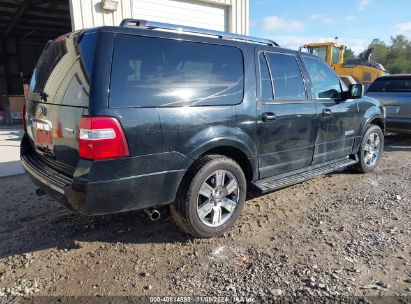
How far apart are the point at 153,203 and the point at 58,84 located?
1.35 meters

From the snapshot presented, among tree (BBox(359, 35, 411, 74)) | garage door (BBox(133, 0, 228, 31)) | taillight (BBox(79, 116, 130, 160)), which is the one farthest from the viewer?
tree (BBox(359, 35, 411, 74))

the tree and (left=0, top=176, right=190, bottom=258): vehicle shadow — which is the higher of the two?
the tree

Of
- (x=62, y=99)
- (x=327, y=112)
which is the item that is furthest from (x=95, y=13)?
(x=327, y=112)

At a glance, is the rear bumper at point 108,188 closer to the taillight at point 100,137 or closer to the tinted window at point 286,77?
the taillight at point 100,137

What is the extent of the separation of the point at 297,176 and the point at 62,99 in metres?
2.78

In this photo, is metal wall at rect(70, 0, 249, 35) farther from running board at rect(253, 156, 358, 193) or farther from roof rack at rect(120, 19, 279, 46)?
running board at rect(253, 156, 358, 193)

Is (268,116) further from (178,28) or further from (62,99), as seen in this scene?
(62,99)

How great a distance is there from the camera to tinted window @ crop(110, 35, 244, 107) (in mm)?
2713

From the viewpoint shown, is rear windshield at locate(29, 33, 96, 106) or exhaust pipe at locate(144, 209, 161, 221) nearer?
rear windshield at locate(29, 33, 96, 106)

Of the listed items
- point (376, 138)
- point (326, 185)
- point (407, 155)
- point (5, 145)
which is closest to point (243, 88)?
point (326, 185)

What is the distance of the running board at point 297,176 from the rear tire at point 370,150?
35cm

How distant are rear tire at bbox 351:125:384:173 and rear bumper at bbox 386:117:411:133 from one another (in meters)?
2.33

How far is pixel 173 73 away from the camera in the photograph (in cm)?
298

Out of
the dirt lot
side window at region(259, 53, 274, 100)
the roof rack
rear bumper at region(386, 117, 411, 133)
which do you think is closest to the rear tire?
the dirt lot
